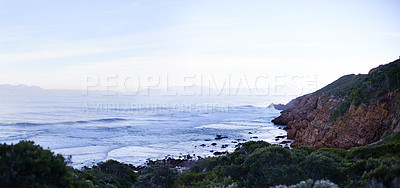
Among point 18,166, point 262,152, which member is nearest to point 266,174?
point 262,152

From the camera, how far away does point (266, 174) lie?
29.1ft

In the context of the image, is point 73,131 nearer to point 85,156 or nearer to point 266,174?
point 85,156

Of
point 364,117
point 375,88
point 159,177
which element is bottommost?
point 159,177

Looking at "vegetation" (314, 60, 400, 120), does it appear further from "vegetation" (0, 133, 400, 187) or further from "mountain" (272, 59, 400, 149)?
"vegetation" (0, 133, 400, 187)

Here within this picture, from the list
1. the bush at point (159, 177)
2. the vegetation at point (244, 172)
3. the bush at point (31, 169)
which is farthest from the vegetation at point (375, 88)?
the bush at point (31, 169)

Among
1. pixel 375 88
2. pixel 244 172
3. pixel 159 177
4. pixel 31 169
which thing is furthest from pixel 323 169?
pixel 375 88

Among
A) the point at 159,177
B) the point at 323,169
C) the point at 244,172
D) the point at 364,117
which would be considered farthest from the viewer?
the point at 364,117

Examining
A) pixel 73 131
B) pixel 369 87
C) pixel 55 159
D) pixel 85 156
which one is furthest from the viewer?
pixel 73 131

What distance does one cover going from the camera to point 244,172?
32.2ft

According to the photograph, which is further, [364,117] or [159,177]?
[364,117]

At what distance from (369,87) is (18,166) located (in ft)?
80.5

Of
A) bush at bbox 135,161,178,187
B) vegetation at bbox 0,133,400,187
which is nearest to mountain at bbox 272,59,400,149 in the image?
vegetation at bbox 0,133,400,187

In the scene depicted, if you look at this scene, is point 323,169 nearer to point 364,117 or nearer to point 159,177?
point 159,177

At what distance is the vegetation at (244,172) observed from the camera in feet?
17.6
